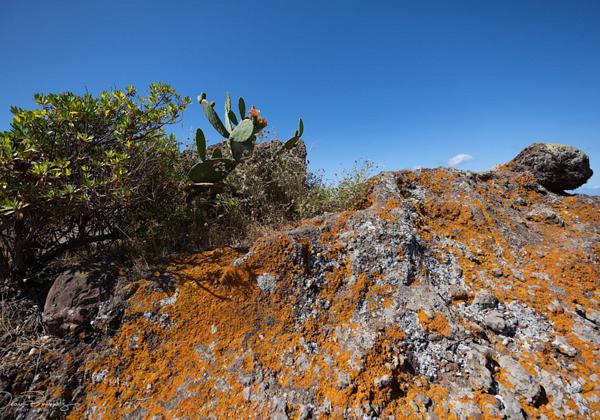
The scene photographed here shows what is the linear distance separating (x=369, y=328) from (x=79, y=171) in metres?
2.72

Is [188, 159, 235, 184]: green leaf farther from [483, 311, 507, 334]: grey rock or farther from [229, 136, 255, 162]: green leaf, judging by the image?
[483, 311, 507, 334]: grey rock

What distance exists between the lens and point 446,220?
9.28ft

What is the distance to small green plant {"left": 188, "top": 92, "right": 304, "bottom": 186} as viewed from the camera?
3498 millimetres

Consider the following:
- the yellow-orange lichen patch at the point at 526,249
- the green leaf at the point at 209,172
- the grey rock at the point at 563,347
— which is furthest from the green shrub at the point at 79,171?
the grey rock at the point at 563,347

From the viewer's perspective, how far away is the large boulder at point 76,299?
2029mm

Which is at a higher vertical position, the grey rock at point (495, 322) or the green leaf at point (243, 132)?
the green leaf at point (243, 132)

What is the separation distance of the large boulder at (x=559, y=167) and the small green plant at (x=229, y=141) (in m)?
3.18

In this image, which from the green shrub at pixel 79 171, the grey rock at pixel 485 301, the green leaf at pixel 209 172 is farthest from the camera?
the green leaf at pixel 209 172

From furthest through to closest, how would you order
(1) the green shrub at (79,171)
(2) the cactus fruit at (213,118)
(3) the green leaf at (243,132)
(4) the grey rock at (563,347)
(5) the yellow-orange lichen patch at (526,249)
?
1. (2) the cactus fruit at (213,118)
2. (3) the green leaf at (243,132)
3. (1) the green shrub at (79,171)
4. (5) the yellow-orange lichen patch at (526,249)
5. (4) the grey rock at (563,347)

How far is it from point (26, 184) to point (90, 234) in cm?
116

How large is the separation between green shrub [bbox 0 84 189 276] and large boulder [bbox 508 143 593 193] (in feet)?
14.1

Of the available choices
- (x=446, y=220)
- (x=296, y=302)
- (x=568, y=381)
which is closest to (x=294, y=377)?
(x=296, y=302)

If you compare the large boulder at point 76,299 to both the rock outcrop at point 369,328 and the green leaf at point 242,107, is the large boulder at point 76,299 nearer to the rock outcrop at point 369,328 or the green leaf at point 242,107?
the rock outcrop at point 369,328

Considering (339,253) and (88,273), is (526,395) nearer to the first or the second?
(339,253)
